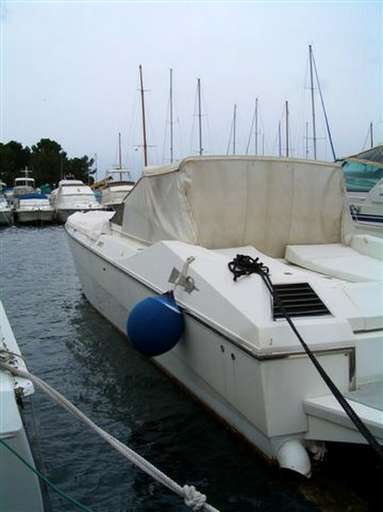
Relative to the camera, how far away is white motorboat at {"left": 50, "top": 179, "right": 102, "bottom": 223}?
32719 mm

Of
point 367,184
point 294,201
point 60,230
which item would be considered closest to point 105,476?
point 294,201

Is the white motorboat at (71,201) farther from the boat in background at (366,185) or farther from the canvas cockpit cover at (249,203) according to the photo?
the canvas cockpit cover at (249,203)

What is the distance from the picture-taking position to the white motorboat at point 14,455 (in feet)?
8.05

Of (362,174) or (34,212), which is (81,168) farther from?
(362,174)

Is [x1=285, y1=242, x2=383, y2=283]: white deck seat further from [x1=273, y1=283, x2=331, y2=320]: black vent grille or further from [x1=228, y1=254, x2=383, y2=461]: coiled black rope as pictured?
[x1=228, y1=254, x2=383, y2=461]: coiled black rope

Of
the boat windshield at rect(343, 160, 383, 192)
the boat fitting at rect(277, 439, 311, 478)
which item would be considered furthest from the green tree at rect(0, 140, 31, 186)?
the boat fitting at rect(277, 439, 311, 478)

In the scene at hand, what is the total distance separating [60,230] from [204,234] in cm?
2472

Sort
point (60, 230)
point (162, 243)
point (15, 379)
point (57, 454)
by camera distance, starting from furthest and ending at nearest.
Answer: point (60, 230)
point (162, 243)
point (57, 454)
point (15, 379)

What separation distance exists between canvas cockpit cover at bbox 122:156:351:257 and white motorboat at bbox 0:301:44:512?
123 inches

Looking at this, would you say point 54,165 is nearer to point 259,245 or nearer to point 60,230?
point 60,230

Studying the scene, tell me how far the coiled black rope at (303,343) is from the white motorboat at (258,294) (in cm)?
6

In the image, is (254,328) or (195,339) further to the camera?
(195,339)

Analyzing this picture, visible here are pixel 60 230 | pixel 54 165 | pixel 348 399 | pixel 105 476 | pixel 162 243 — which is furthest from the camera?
pixel 54 165

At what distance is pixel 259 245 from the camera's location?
19.2 feet
